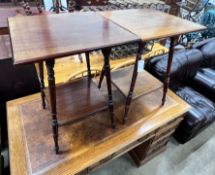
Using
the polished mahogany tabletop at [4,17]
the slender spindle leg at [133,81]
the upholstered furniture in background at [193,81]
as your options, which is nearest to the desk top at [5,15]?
the polished mahogany tabletop at [4,17]

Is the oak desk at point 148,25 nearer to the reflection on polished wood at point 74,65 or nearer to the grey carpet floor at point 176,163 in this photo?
the reflection on polished wood at point 74,65

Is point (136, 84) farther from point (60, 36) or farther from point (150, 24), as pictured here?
point (60, 36)

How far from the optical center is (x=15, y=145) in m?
1.06

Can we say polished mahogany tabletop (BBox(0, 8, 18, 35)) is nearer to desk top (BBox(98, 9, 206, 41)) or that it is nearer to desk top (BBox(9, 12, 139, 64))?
desk top (BBox(9, 12, 139, 64))

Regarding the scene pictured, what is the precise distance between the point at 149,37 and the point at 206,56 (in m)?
1.69

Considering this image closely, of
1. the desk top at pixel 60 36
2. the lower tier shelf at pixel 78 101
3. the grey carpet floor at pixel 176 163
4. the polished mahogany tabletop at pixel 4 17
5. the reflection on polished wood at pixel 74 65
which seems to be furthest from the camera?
the grey carpet floor at pixel 176 163

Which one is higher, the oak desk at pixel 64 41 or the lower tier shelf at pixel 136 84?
the oak desk at pixel 64 41

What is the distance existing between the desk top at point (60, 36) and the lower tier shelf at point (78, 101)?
1.32 feet

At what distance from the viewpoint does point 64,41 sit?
74 centimetres

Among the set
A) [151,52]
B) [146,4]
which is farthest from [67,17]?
[146,4]

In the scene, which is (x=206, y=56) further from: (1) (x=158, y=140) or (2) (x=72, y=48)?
(2) (x=72, y=48)

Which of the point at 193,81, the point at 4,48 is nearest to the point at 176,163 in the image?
the point at 193,81

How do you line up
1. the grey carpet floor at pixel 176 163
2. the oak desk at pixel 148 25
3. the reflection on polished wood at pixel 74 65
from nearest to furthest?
the oak desk at pixel 148 25 → the reflection on polished wood at pixel 74 65 → the grey carpet floor at pixel 176 163

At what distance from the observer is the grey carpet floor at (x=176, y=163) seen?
1688 millimetres
